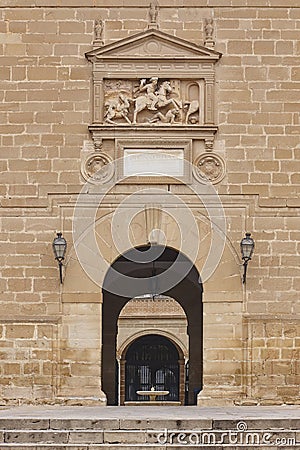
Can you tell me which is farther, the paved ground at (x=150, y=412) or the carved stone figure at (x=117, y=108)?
the carved stone figure at (x=117, y=108)

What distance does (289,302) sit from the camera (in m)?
12.7

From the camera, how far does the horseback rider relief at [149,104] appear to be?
1284 cm

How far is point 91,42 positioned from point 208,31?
1.39m

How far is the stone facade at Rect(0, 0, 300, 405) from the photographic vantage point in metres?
12.6

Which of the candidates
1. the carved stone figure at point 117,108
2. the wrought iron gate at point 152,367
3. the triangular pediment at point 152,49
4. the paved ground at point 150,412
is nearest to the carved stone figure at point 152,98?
the carved stone figure at point 117,108

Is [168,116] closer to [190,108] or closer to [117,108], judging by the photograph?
[190,108]

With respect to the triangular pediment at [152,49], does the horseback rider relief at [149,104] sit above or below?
below

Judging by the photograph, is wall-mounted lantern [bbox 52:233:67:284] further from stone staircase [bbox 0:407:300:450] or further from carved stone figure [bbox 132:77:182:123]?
stone staircase [bbox 0:407:300:450]

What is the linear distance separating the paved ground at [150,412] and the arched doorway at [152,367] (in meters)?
12.1

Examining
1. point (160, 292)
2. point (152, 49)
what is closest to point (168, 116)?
point (152, 49)

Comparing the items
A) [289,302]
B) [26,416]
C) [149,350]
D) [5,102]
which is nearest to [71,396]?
[26,416]

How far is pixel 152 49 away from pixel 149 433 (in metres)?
4.91

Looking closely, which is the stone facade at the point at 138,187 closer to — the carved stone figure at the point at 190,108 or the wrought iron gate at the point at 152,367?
the carved stone figure at the point at 190,108

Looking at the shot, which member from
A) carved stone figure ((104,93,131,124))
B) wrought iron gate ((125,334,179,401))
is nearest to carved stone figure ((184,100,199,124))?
carved stone figure ((104,93,131,124))
